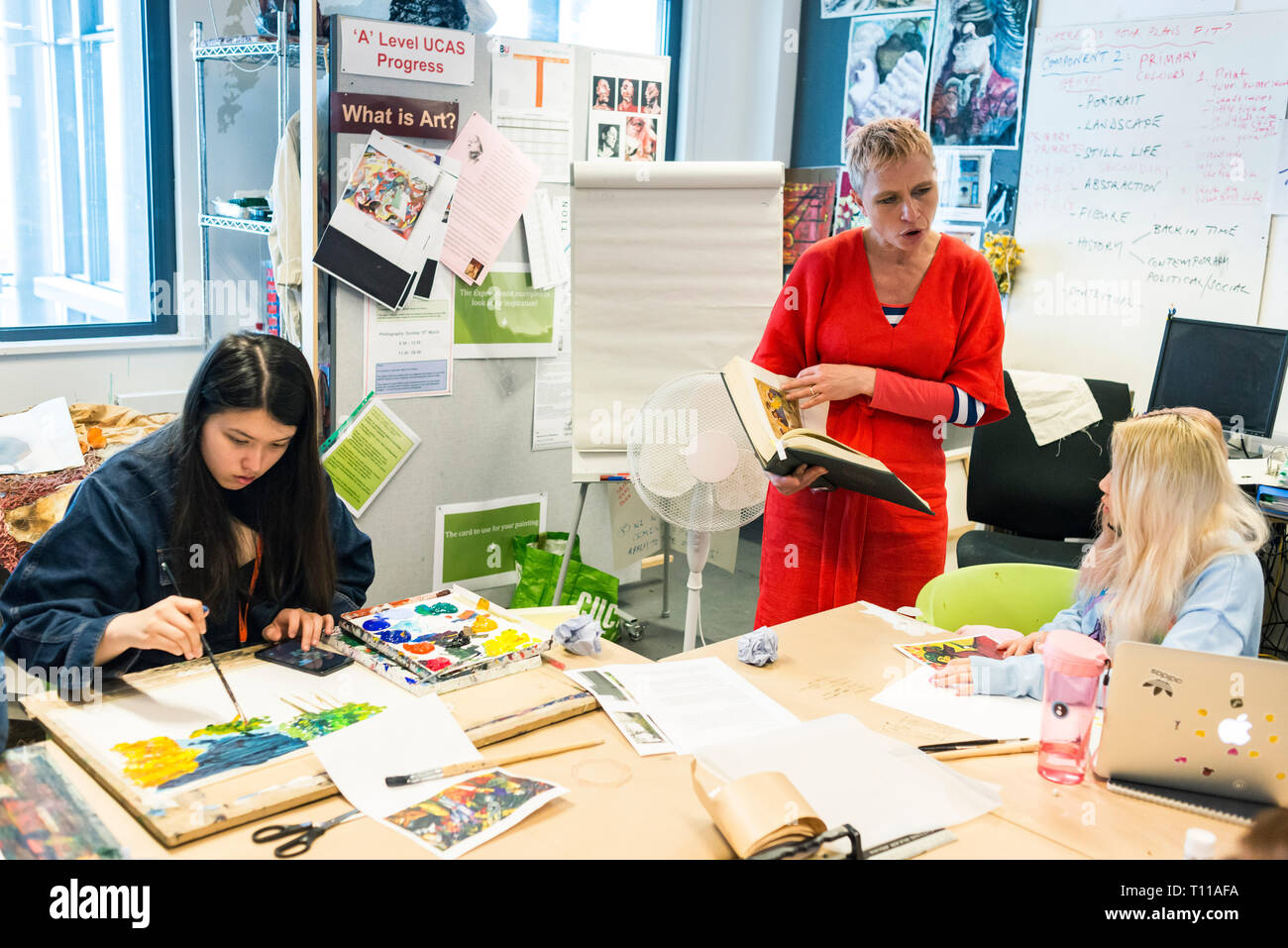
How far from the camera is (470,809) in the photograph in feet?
4.25

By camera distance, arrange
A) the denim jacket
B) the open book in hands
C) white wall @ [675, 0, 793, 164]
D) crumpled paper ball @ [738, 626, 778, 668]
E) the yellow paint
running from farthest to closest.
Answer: white wall @ [675, 0, 793, 164] → the open book in hands → crumpled paper ball @ [738, 626, 778, 668] → the denim jacket → the yellow paint

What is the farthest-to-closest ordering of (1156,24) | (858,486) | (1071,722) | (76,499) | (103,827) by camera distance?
(1156,24) → (858,486) → (76,499) → (1071,722) → (103,827)

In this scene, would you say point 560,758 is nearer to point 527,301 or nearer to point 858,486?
point 858,486

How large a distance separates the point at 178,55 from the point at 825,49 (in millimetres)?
2842

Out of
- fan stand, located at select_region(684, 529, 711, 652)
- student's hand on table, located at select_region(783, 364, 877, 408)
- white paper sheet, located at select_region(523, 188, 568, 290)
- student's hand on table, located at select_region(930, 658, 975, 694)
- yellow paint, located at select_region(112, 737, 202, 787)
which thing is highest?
white paper sheet, located at select_region(523, 188, 568, 290)

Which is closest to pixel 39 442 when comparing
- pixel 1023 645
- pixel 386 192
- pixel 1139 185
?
pixel 386 192

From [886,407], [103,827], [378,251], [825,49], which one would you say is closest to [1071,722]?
[886,407]

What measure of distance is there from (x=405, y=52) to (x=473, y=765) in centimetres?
238

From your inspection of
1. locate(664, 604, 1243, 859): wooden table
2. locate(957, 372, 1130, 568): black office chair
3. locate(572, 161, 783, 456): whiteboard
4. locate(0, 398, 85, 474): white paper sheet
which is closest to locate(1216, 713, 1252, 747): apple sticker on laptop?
locate(664, 604, 1243, 859): wooden table

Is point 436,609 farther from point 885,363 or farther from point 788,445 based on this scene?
point 885,363

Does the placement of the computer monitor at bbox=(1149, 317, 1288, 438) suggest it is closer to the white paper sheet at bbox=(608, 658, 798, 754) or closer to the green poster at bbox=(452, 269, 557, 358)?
the green poster at bbox=(452, 269, 557, 358)

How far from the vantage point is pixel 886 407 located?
232 centimetres

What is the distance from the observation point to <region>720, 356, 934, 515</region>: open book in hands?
204 centimetres

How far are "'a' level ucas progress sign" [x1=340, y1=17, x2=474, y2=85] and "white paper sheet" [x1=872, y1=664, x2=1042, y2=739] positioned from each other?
2300 mm
